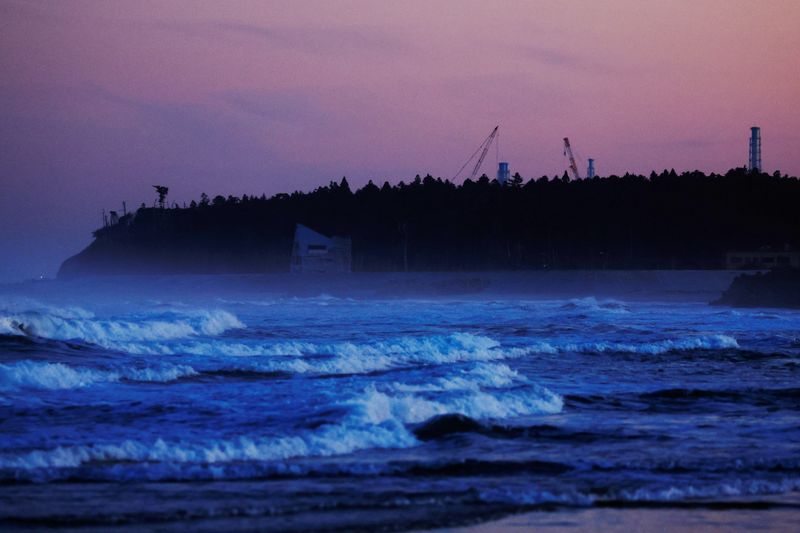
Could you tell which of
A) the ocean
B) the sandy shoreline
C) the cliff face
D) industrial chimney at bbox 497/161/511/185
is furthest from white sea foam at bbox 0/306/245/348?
industrial chimney at bbox 497/161/511/185

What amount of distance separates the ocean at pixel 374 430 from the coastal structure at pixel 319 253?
74.4m

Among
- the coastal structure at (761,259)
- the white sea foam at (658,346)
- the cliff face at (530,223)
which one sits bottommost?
the white sea foam at (658,346)

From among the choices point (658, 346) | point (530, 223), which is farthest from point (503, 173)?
point (658, 346)

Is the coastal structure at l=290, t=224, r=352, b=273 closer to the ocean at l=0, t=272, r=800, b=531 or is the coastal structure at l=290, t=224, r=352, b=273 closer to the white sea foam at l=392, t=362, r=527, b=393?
the ocean at l=0, t=272, r=800, b=531

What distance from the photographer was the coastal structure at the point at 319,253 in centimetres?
10262

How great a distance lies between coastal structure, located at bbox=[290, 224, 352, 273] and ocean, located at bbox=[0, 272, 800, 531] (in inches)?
2930

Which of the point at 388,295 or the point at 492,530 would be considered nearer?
the point at 492,530

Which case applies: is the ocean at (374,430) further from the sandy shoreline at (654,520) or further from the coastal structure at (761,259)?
the coastal structure at (761,259)

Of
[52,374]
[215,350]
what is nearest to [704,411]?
[52,374]

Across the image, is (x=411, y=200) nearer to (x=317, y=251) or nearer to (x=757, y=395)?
(x=317, y=251)

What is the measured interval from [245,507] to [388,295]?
82.2 meters

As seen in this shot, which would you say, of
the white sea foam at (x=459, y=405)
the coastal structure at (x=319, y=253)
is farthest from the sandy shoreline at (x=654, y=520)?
the coastal structure at (x=319, y=253)

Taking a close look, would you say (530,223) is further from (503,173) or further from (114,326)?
(114,326)

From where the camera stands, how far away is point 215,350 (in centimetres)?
2414
